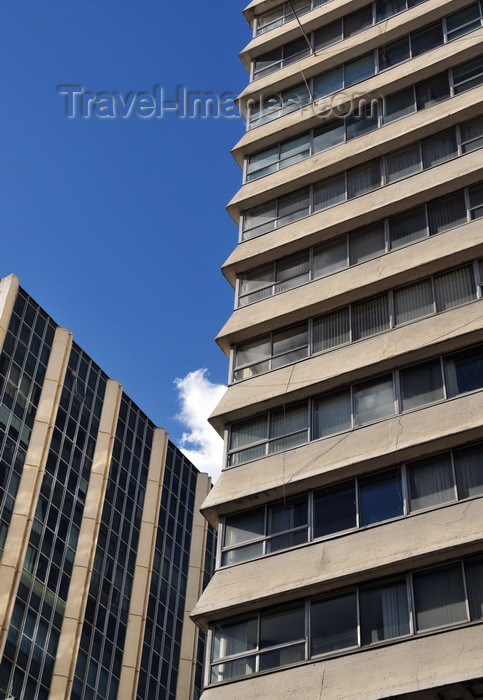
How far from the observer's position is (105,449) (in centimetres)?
5572

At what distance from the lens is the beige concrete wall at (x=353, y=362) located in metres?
22.1

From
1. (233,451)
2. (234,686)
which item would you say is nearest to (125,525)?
(233,451)

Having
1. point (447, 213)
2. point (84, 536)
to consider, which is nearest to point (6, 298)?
point (84, 536)

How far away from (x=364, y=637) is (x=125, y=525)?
124ft

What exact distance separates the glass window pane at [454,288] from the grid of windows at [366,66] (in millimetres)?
8723

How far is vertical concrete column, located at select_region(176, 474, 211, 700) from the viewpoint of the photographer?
55938 mm

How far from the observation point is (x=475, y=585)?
1848cm

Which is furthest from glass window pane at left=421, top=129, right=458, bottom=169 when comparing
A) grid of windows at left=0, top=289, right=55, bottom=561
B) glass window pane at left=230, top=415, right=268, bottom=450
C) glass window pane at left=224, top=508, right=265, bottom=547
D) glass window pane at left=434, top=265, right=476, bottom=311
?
grid of windows at left=0, top=289, right=55, bottom=561

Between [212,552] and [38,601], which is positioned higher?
[212,552]

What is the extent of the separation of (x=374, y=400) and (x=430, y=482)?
2794 mm

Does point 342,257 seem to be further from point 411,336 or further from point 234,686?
point 234,686

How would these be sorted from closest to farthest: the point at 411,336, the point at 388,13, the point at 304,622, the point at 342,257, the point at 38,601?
the point at 304,622
the point at 411,336
the point at 342,257
the point at 388,13
the point at 38,601

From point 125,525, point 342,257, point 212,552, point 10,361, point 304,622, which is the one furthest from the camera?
point 212,552

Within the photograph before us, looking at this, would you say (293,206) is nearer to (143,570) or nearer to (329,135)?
(329,135)
